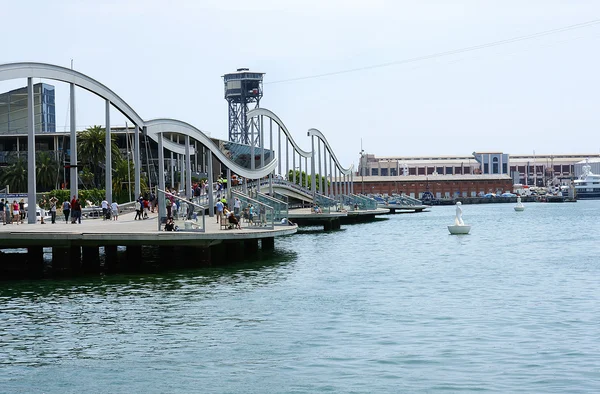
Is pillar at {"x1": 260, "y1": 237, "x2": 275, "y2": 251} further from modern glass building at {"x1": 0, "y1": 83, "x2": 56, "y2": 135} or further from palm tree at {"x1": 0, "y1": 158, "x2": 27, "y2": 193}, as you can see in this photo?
modern glass building at {"x1": 0, "y1": 83, "x2": 56, "y2": 135}

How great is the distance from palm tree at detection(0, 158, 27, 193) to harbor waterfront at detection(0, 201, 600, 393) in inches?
2074

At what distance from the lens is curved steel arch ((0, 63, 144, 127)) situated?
39094 millimetres

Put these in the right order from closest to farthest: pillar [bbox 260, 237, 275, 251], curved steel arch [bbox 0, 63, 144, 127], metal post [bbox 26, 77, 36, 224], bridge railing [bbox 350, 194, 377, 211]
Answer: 1. curved steel arch [bbox 0, 63, 144, 127]
2. metal post [bbox 26, 77, 36, 224]
3. pillar [bbox 260, 237, 275, 251]
4. bridge railing [bbox 350, 194, 377, 211]

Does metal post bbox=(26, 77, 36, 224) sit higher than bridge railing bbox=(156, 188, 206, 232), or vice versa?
metal post bbox=(26, 77, 36, 224)

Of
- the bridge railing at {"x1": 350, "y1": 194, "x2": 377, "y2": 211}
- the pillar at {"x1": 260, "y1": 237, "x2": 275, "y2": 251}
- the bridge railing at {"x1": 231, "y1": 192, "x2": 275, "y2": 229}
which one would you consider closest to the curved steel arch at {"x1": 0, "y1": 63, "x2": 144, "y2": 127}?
the bridge railing at {"x1": 231, "y1": 192, "x2": 275, "y2": 229}

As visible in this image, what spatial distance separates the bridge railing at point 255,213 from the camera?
149ft

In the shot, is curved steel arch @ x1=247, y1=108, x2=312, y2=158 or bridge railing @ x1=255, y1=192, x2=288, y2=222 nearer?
bridge railing @ x1=255, y1=192, x2=288, y2=222

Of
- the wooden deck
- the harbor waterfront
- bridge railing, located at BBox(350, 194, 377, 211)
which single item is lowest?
the harbor waterfront

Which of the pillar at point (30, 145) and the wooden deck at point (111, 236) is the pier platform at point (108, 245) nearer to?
the wooden deck at point (111, 236)

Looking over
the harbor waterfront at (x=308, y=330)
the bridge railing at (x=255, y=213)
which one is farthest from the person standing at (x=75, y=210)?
the harbor waterfront at (x=308, y=330)

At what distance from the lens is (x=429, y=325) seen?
24.0 m

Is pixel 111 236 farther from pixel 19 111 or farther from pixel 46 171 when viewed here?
pixel 19 111

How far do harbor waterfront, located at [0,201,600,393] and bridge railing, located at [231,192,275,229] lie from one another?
14.6 feet

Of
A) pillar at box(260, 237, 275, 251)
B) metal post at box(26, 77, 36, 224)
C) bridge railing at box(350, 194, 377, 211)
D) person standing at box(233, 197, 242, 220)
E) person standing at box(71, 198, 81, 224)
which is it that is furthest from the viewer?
bridge railing at box(350, 194, 377, 211)
